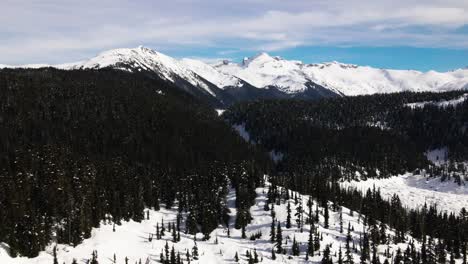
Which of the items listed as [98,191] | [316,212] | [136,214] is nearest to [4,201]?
[98,191]

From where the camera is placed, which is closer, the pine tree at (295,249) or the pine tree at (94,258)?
the pine tree at (94,258)

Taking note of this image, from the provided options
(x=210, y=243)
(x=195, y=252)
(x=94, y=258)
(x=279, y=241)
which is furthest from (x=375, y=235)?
(x=94, y=258)

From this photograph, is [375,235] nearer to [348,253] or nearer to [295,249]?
[348,253]

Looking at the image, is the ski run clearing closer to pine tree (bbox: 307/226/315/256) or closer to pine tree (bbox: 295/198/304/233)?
pine tree (bbox: 295/198/304/233)

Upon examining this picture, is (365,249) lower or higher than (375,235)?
lower

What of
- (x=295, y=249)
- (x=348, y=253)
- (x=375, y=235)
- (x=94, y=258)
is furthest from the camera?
(x=375, y=235)

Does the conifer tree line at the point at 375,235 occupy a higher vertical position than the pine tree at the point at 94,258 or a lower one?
lower

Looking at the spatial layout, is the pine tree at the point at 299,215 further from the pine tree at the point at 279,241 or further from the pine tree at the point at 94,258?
the pine tree at the point at 94,258

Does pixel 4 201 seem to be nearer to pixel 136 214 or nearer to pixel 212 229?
pixel 136 214

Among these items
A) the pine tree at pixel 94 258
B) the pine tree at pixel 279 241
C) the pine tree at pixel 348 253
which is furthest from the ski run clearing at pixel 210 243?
the pine tree at pixel 348 253
